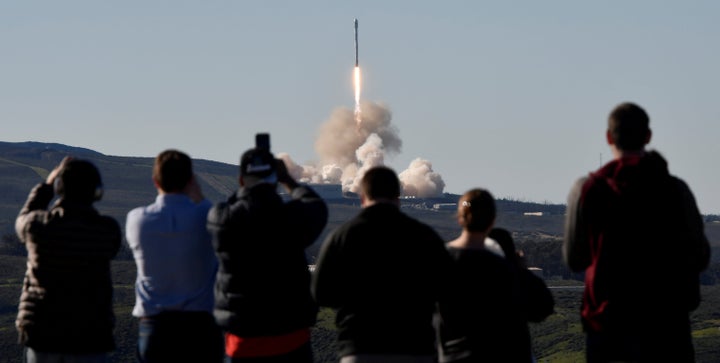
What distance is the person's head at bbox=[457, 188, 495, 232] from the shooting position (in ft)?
46.7

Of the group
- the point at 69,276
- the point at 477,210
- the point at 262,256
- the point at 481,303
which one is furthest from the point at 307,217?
the point at 69,276

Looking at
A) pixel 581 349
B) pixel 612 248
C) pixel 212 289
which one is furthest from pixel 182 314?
pixel 581 349

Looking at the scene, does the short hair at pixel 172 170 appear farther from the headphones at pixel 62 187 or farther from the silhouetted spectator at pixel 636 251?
the silhouetted spectator at pixel 636 251

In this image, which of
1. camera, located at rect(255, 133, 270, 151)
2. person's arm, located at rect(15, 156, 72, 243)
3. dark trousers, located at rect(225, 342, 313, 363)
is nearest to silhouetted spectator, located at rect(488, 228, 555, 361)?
dark trousers, located at rect(225, 342, 313, 363)

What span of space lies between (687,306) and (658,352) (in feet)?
1.62

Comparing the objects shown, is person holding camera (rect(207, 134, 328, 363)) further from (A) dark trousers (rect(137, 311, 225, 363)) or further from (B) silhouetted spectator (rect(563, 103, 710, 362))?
(B) silhouetted spectator (rect(563, 103, 710, 362))

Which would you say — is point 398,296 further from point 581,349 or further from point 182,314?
point 581,349

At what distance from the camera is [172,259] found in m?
15.3

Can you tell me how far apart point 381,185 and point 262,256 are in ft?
5.33

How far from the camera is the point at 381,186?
46.5 ft

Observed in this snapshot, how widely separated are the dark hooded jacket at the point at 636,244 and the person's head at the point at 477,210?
3.01 feet

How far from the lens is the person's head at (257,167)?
15.2 metres

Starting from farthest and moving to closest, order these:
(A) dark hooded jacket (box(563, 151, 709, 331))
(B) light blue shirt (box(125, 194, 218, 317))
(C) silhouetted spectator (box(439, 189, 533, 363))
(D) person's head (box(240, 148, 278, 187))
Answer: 1. (B) light blue shirt (box(125, 194, 218, 317))
2. (D) person's head (box(240, 148, 278, 187))
3. (C) silhouetted spectator (box(439, 189, 533, 363))
4. (A) dark hooded jacket (box(563, 151, 709, 331))

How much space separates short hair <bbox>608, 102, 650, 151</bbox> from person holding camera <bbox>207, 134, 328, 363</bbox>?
3090 mm
